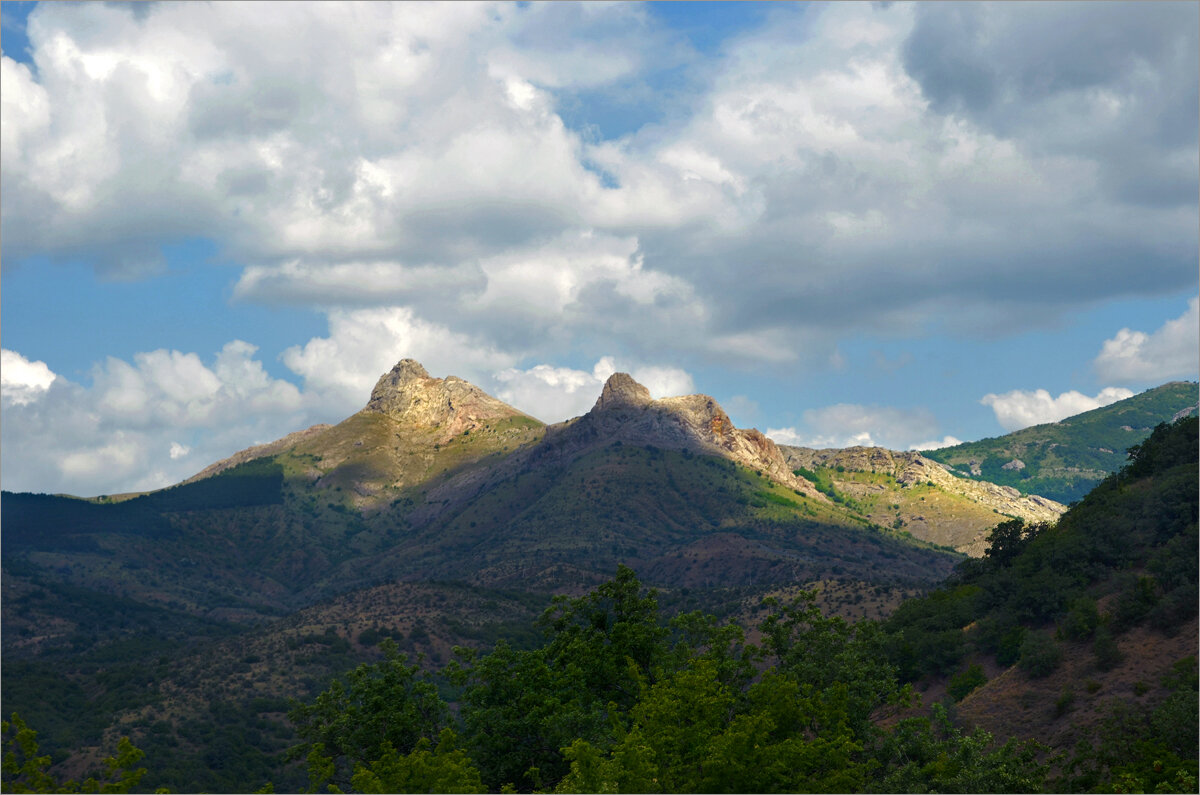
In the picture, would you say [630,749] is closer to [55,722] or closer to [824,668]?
[824,668]

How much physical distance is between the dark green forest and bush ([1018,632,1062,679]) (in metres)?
0.14

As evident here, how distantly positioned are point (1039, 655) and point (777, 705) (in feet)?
94.2

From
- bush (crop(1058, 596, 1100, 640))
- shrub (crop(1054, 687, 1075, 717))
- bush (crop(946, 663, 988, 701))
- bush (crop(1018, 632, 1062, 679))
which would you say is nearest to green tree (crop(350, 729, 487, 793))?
shrub (crop(1054, 687, 1075, 717))

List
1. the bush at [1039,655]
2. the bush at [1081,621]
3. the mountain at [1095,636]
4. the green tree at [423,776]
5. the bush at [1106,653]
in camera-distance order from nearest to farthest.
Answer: the green tree at [423,776] → the mountain at [1095,636] → the bush at [1106,653] → the bush at [1039,655] → the bush at [1081,621]

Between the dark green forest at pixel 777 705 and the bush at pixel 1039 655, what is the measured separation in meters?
0.14

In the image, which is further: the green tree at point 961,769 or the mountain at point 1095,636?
the mountain at point 1095,636

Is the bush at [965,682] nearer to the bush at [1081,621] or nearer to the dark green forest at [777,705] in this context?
the dark green forest at [777,705]

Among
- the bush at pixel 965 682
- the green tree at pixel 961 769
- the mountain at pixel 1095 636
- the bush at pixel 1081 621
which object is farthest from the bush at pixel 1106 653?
the green tree at pixel 961 769

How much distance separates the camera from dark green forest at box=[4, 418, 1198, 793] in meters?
40.8

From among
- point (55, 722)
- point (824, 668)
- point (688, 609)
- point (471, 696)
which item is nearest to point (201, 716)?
point (55, 722)

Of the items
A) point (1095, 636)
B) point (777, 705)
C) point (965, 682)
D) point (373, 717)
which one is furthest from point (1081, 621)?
point (373, 717)

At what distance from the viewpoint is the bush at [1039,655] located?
66.6 metres

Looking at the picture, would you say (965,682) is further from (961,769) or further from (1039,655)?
(961,769)

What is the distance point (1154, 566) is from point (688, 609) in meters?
100
